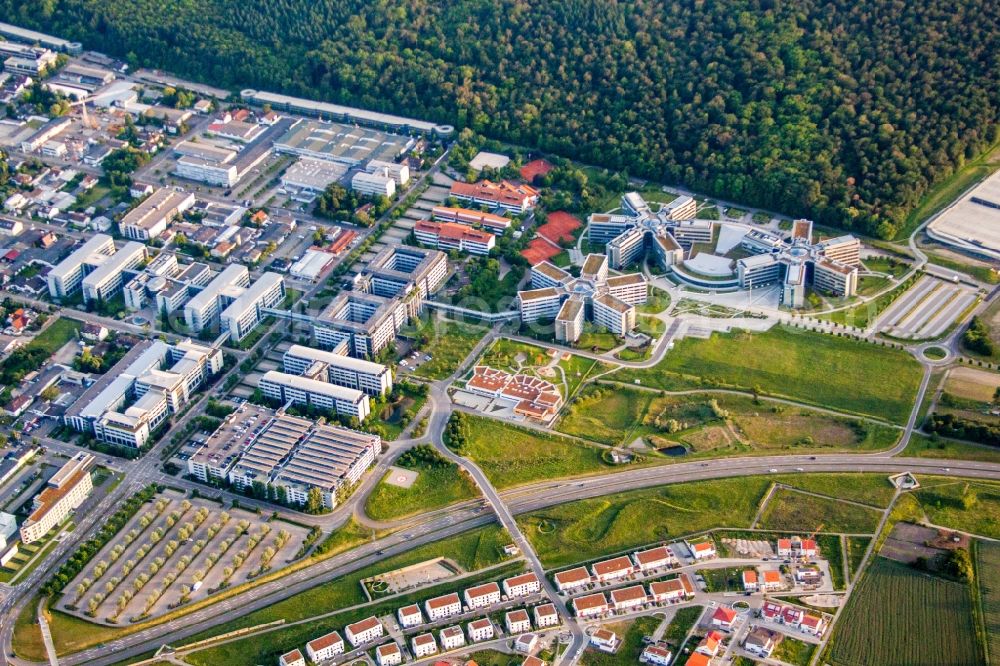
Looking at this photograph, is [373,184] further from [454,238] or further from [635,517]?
[635,517]

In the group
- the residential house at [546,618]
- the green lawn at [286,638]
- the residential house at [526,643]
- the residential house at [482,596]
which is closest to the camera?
the residential house at [526,643]

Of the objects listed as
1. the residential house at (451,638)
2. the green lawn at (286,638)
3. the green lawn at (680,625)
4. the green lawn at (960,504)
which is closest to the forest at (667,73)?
the green lawn at (960,504)

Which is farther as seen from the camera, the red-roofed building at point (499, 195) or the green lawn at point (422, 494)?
the red-roofed building at point (499, 195)

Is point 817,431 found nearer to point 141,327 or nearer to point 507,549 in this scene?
point 507,549

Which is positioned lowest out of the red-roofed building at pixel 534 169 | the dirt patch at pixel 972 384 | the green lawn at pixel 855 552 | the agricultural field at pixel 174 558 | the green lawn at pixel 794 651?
the agricultural field at pixel 174 558

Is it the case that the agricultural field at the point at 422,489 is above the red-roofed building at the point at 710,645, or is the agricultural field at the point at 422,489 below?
below

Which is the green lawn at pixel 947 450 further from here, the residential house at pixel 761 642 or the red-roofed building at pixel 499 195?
the red-roofed building at pixel 499 195

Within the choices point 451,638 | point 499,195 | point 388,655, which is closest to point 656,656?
point 451,638
